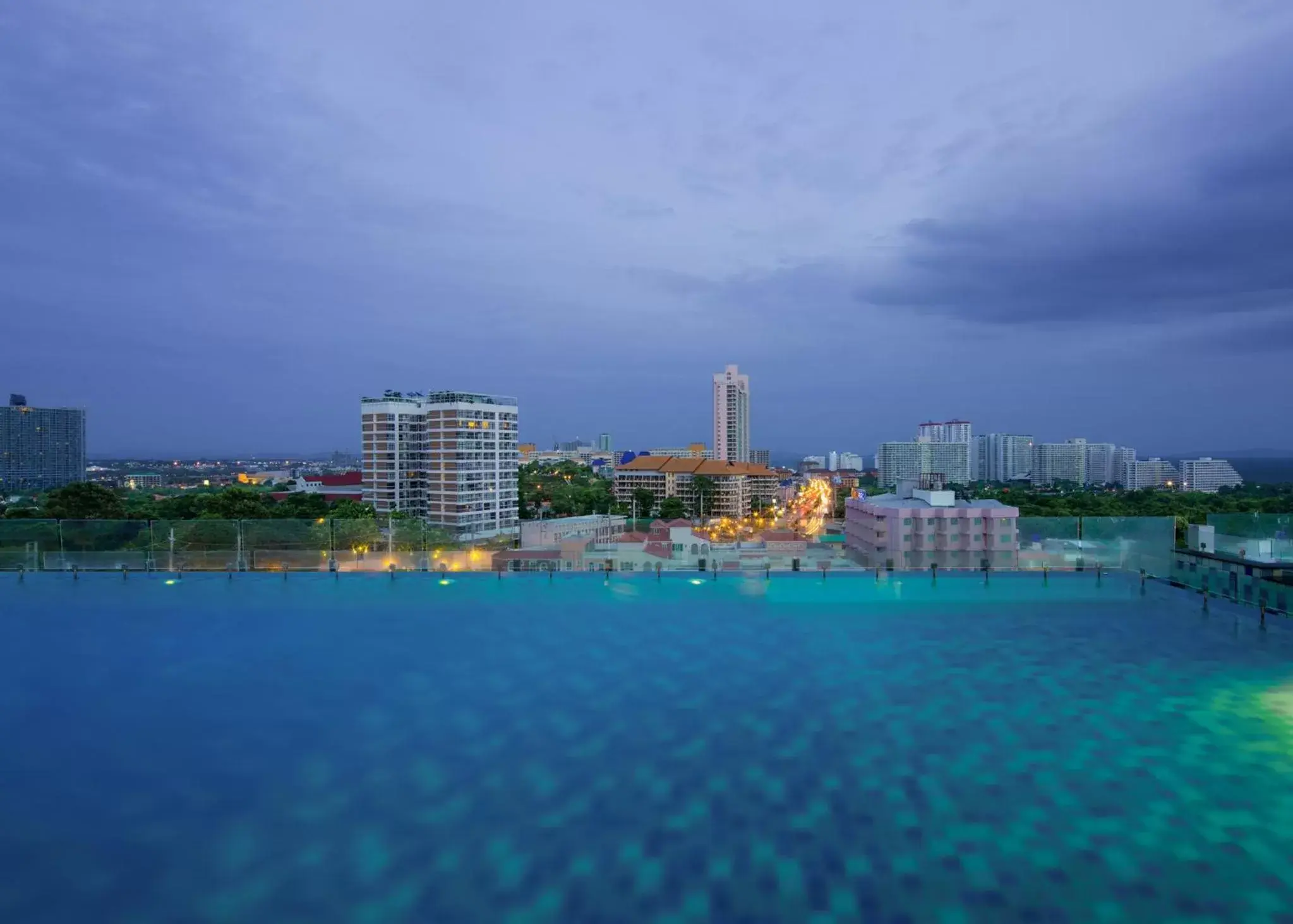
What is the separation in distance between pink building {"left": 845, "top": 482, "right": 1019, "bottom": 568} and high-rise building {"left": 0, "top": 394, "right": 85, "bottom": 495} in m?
41.2

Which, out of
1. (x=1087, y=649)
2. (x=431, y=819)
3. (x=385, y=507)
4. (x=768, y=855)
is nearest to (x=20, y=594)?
(x=431, y=819)

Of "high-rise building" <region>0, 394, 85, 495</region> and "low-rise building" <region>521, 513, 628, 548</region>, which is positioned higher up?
"high-rise building" <region>0, 394, 85, 495</region>

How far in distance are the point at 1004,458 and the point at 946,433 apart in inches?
289

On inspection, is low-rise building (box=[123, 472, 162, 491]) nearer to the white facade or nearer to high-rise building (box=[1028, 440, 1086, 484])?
high-rise building (box=[1028, 440, 1086, 484])

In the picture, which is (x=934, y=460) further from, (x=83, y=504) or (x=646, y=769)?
(x=646, y=769)

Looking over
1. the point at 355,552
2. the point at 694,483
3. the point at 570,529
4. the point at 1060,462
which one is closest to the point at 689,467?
the point at 694,483

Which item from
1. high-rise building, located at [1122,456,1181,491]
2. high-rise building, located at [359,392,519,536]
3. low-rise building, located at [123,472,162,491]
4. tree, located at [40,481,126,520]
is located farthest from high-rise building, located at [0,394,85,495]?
high-rise building, located at [1122,456,1181,491]

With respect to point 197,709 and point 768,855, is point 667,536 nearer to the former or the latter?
point 197,709

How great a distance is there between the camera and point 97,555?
253 inches

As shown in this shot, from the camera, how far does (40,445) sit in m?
38.2

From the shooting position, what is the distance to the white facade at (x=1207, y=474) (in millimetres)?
38594

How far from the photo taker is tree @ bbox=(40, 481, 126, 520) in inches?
503

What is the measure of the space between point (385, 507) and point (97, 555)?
17691mm

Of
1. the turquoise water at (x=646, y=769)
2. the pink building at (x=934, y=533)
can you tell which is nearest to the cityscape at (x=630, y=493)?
the pink building at (x=934, y=533)
